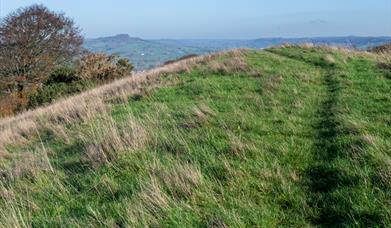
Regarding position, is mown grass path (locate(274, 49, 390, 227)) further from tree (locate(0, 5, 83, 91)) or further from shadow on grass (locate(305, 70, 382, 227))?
tree (locate(0, 5, 83, 91))

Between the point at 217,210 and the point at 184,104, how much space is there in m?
6.87

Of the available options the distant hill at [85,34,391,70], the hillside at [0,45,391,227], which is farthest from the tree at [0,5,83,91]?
the hillside at [0,45,391,227]

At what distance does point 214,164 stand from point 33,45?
32531 mm

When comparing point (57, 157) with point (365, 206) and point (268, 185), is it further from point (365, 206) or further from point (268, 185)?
point (365, 206)

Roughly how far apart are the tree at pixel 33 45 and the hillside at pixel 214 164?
81.5 ft

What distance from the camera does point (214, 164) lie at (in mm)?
6363

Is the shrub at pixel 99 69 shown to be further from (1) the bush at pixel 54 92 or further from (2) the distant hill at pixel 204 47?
(2) the distant hill at pixel 204 47

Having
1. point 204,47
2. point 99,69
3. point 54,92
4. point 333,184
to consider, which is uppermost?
point 333,184

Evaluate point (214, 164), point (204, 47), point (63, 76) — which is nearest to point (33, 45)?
point (63, 76)

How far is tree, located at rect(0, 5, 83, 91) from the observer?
34781 millimetres

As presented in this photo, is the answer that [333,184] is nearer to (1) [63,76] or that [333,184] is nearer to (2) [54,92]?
(2) [54,92]

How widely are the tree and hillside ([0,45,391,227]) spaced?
24835 millimetres

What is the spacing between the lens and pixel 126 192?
5617mm

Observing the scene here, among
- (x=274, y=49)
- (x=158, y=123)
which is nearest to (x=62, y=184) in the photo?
(x=158, y=123)
